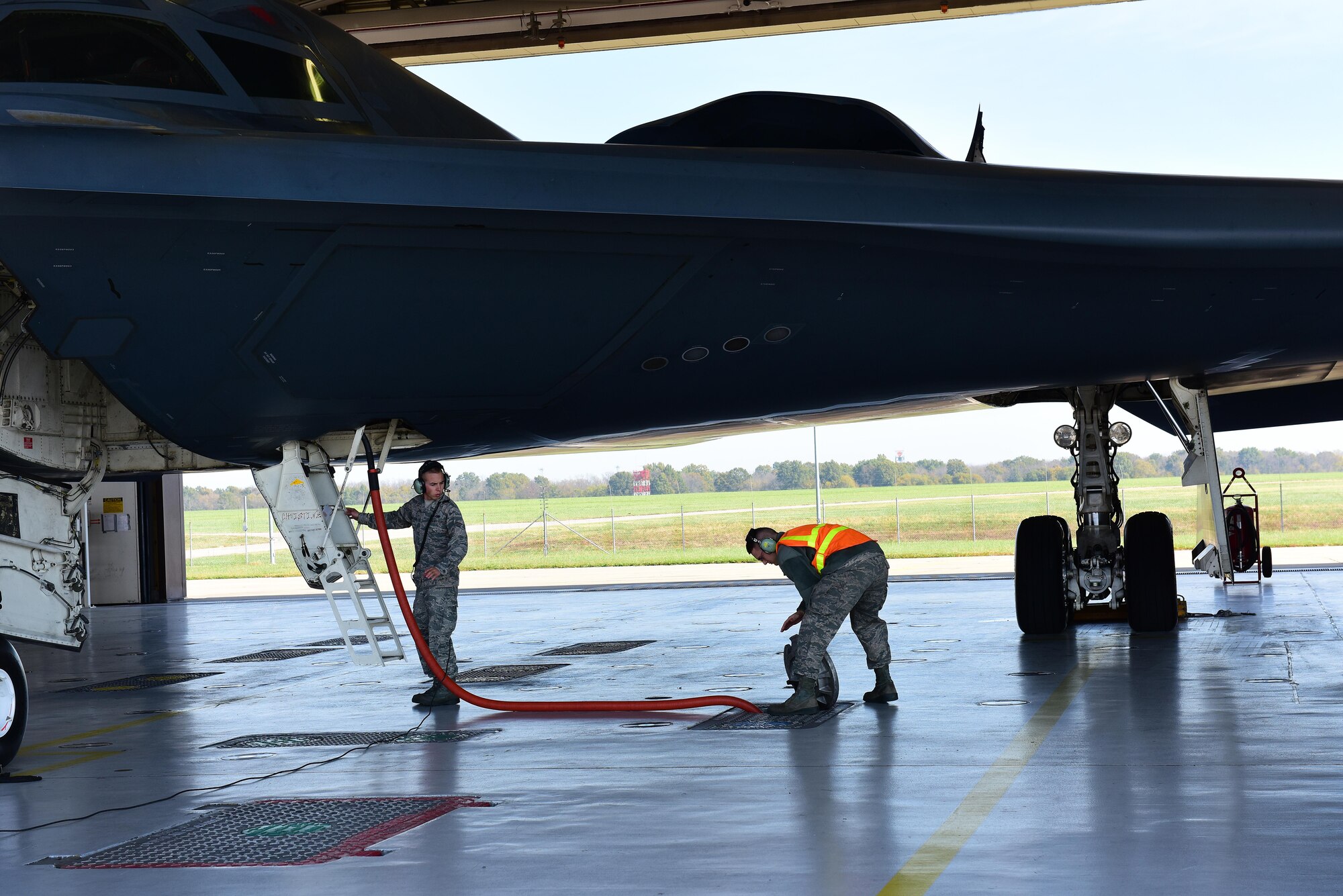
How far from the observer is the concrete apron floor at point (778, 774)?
4512mm

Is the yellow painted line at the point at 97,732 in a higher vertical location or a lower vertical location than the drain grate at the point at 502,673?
higher

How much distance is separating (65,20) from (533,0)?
50.6 ft

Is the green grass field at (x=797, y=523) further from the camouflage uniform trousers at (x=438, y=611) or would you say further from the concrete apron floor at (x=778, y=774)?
the camouflage uniform trousers at (x=438, y=611)

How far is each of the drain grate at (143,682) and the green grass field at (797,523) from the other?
2581cm

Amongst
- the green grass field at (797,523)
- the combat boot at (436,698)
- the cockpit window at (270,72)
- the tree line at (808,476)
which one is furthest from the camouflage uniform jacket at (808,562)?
the tree line at (808,476)

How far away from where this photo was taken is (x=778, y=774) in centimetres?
622

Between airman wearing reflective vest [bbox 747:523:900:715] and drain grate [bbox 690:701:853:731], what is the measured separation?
0.35 feet

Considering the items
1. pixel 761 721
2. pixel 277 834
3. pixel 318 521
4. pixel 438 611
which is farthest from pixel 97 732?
pixel 761 721

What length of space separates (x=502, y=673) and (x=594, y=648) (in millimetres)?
2246

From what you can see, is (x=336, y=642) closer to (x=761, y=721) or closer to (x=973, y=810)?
(x=761, y=721)

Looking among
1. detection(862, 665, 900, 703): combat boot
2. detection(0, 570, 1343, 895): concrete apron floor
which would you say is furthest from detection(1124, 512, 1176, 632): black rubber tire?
detection(862, 665, 900, 703): combat boot

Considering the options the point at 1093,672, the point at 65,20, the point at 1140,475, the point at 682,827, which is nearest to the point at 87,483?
the point at 65,20

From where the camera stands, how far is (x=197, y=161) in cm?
498

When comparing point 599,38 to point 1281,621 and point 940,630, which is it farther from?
point 1281,621
